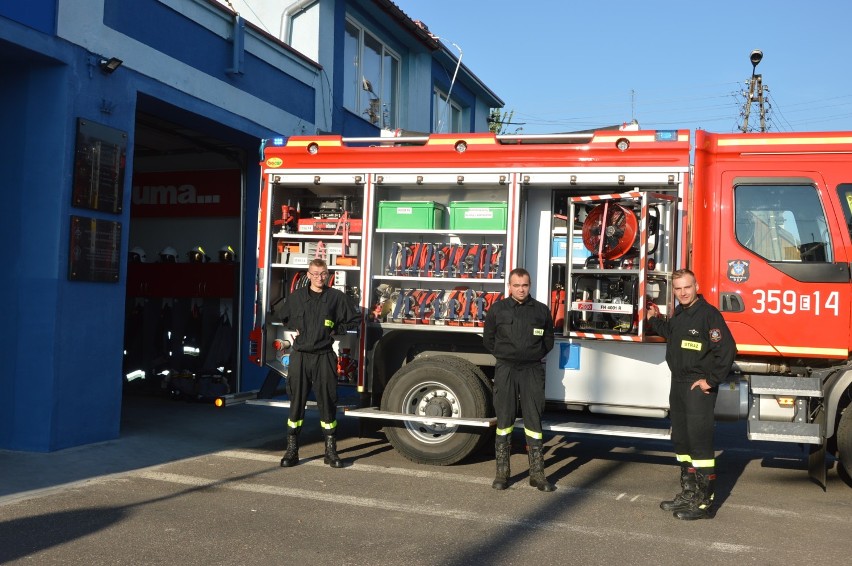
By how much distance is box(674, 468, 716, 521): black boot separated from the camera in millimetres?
6191

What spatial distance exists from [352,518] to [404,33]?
11307 millimetres

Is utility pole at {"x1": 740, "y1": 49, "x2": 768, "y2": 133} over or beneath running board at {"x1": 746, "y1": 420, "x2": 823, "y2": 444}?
over

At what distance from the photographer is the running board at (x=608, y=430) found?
707 centimetres

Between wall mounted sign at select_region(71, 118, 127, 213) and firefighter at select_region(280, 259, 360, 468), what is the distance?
2224 mm

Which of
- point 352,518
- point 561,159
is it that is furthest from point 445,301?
point 352,518

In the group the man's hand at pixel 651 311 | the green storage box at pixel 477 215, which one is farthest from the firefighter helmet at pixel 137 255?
the man's hand at pixel 651 311

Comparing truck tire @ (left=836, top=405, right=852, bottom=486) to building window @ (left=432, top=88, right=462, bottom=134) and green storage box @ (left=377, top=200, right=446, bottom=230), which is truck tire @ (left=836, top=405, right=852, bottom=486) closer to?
green storage box @ (left=377, top=200, right=446, bottom=230)

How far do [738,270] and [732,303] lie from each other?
0.96ft

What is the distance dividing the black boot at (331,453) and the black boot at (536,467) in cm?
182

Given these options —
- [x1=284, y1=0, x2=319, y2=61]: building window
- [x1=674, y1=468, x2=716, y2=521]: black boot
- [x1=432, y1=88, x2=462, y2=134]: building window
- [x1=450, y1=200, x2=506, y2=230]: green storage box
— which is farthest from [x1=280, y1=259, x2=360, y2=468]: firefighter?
[x1=432, y1=88, x2=462, y2=134]: building window

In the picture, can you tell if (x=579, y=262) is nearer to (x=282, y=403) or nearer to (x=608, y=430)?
(x=608, y=430)

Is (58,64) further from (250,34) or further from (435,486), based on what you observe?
(435,486)

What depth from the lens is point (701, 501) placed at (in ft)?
20.6

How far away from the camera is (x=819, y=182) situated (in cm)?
726
